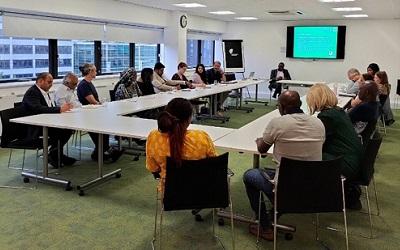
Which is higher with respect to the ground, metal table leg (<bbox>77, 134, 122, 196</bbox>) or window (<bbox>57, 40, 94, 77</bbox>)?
window (<bbox>57, 40, 94, 77</bbox>)

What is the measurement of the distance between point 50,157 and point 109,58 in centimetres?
450

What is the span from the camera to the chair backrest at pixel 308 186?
2.50 meters

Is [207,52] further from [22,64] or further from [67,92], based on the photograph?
[67,92]

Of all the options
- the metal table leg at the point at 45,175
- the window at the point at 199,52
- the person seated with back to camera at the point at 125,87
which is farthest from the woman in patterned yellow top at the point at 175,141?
the window at the point at 199,52

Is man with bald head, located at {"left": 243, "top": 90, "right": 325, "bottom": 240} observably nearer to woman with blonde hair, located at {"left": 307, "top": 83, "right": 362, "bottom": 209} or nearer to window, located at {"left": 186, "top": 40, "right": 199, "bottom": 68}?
woman with blonde hair, located at {"left": 307, "top": 83, "right": 362, "bottom": 209}

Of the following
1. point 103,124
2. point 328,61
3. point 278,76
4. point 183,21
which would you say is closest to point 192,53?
point 183,21

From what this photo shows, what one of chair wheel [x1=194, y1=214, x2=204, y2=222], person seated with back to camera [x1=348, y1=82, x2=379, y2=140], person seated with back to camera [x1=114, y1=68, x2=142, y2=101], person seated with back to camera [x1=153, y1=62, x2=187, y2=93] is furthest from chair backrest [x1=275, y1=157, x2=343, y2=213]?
person seated with back to camera [x1=153, y1=62, x2=187, y2=93]

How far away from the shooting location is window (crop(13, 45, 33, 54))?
6645 mm

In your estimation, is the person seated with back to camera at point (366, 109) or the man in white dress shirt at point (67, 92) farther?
the man in white dress shirt at point (67, 92)

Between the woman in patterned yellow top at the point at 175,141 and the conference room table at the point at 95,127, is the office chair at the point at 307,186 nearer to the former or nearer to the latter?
the woman in patterned yellow top at the point at 175,141

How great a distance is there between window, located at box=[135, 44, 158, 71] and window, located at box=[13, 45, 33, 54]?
124 inches

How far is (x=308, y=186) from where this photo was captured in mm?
2525

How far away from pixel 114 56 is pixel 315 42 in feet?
19.5

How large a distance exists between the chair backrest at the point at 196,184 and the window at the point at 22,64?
5.10 meters
